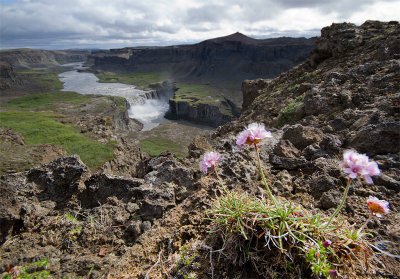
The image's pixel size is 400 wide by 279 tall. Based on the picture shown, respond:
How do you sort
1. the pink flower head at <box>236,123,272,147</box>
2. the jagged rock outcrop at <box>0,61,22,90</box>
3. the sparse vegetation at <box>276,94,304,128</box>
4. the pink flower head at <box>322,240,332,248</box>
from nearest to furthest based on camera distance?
the pink flower head at <box>322,240,332,248</box> < the pink flower head at <box>236,123,272,147</box> < the sparse vegetation at <box>276,94,304,128</box> < the jagged rock outcrop at <box>0,61,22,90</box>

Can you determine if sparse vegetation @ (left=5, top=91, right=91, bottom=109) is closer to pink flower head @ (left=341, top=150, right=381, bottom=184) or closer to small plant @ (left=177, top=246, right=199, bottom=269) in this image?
small plant @ (left=177, top=246, right=199, bottom=269)

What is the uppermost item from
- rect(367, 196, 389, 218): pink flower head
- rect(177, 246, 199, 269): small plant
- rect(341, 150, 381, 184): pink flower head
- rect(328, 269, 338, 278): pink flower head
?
rect(341, 150, 381, 184): pink flower head

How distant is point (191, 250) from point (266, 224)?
112cm

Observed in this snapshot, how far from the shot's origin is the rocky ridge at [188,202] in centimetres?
287

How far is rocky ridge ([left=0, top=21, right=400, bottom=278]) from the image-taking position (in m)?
2.87

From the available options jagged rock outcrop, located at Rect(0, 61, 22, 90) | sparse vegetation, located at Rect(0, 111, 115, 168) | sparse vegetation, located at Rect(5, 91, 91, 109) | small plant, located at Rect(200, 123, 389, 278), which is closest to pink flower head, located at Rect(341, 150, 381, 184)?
small plant, located at Rect(200, 123, 389, 278)

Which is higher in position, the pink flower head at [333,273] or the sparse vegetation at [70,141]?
the pink flower head at [333,273]

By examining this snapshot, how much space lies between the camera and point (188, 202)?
167 inches

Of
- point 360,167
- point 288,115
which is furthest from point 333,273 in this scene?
point 288,115

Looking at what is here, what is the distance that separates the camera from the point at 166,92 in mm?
174250

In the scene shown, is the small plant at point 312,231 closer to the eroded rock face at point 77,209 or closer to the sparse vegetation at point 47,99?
the eroded rock face at point 77,209

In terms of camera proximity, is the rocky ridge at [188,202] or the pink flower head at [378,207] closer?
the pink flower head at [378,207]

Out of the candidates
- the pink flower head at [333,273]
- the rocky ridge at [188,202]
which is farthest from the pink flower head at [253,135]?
the pink flower head at [333,273]

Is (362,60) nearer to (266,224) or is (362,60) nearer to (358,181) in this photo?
(358,181)
